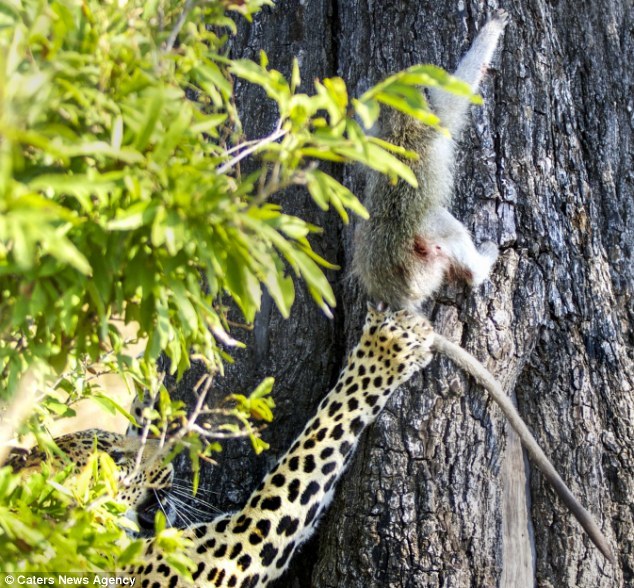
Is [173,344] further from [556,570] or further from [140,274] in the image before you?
[556,570]

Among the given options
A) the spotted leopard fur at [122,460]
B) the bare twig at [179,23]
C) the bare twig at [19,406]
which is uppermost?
the bare twig at [179,23]

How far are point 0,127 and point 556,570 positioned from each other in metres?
3.40

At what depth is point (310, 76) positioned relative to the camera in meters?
4.79

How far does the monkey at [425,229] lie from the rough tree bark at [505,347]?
104mm

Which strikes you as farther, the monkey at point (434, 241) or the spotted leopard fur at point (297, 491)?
the spotted leopard fur at point (297, 491)

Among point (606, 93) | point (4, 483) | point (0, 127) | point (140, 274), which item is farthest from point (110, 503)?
point (606, 93)

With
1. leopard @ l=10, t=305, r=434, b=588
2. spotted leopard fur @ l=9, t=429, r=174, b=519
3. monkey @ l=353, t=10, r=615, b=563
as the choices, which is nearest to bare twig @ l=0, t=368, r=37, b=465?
leopard @ l=10, t=305, r=434, b=588

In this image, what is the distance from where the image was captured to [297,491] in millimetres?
4117

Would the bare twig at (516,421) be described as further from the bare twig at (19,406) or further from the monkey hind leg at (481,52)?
the bare twig at (19,406)

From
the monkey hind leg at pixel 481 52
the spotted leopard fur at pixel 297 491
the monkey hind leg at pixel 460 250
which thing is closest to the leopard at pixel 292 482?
the spotted leopard fur at pixel 297 491

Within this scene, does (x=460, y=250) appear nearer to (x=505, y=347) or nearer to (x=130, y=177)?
(x=505, y=347)

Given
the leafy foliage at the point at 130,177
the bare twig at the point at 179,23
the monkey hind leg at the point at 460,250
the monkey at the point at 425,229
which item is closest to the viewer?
the leafy foliage at the point at 130,177

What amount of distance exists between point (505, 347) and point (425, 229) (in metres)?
0.79

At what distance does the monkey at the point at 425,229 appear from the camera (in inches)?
162
